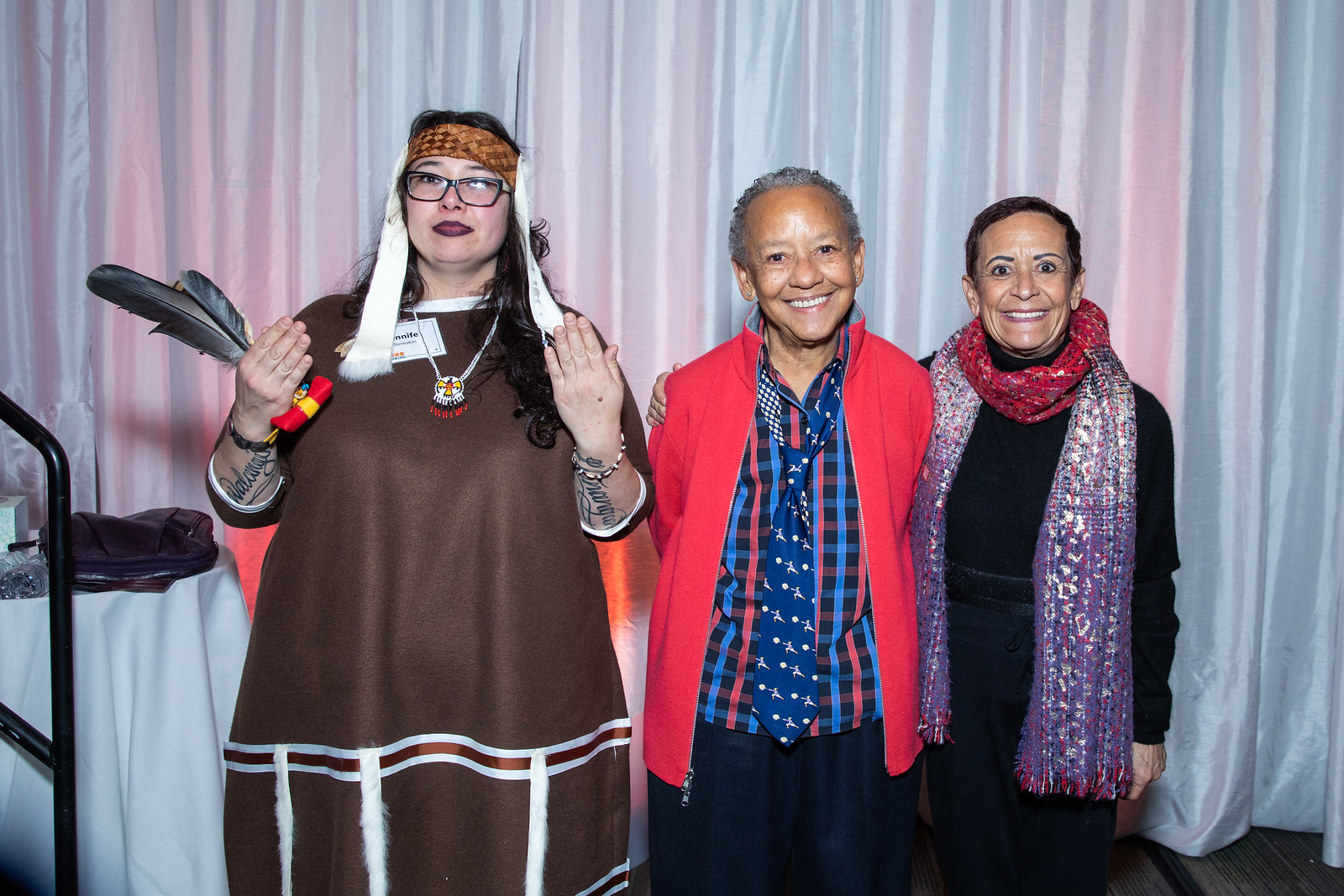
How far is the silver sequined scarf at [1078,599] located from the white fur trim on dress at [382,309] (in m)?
1.02

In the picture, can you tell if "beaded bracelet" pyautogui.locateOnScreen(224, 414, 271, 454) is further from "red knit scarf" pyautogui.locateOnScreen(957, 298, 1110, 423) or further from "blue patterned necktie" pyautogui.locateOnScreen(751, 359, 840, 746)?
"red knit scarf" pyautogui.locateOnScreen(957, 298, 1110, 423)

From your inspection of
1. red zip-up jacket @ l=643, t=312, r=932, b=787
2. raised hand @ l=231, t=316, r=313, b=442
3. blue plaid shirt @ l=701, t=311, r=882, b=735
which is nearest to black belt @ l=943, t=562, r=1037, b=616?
red zip-up jacket @ l=643, t=312, r=932, b=787

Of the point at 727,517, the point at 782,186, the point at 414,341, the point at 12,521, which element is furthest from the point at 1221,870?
the point at 12,521

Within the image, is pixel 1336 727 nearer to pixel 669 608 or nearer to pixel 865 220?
pixel 865 220

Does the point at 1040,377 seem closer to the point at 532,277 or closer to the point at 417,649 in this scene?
the point at 532,277

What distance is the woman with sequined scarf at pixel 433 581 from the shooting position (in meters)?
1.49

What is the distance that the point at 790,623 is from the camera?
147 centimetres

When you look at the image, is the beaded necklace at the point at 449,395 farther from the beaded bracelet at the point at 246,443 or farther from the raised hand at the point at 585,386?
the beaded bracelet at the point at 246,443

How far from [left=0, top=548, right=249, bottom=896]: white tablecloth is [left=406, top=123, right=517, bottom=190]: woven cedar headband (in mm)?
1044

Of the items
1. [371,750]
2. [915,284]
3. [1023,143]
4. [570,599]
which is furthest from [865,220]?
[371,750]

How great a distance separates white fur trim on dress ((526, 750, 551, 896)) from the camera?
153 cm

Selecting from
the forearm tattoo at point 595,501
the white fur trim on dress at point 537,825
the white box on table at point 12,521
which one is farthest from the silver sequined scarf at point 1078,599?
the white box on table at point 12,521

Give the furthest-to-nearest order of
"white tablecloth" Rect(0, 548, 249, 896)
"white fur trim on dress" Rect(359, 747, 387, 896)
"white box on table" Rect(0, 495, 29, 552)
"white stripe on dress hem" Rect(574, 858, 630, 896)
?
"white box on table" Rect(0, 495, 29, 552), "white tablecloth" Rect(0, 548, 249, 896), "white stripe on dress hem" Rect(574, 858, 630, 896), "white fur trim on dress" Rect(359, 747, 387, 896)

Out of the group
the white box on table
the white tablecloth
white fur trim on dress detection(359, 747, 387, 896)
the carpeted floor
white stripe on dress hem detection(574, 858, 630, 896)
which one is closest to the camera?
white fur trim on dress detection(359, 747, 387, 896)
